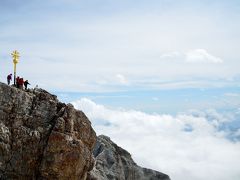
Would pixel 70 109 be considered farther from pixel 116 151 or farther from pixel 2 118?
pixel 116 151

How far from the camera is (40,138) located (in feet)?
175

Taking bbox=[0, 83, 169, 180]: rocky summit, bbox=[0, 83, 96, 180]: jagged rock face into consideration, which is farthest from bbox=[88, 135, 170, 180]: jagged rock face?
bbox=[0, 83, 96, 180]: jagged rock face

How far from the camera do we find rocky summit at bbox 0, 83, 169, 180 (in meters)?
52.5

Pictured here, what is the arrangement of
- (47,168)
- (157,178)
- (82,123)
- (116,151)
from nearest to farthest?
1. (47,168)
2. (82,123)
3. (116,151)
4. (157,178)

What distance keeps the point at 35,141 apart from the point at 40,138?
2.20ft

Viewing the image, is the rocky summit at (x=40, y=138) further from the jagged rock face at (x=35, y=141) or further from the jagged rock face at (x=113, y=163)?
the jagged rock face at (x=113, y=163)

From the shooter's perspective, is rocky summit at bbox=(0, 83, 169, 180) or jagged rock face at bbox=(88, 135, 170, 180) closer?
rocky summit at bbox=(0, 83, 169, 180)

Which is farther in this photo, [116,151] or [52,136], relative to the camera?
[116,151]

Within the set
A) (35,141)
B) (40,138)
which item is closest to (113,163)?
(40,138)

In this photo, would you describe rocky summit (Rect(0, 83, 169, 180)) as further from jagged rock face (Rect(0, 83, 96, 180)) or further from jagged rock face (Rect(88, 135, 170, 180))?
jagged rock face (Rect(88, 135, 170, 180))

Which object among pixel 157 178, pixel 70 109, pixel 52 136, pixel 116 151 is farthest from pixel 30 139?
pixel 157 178

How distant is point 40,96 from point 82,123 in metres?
6.15

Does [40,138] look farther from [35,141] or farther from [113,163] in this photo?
[113,163]

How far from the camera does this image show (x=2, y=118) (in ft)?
174
